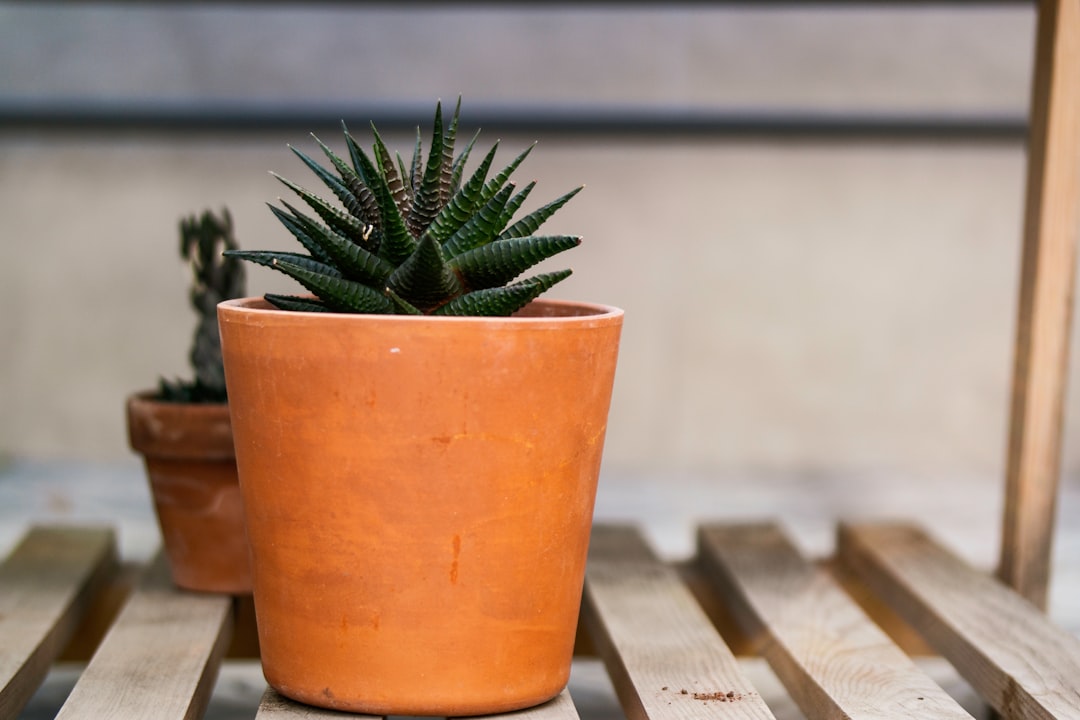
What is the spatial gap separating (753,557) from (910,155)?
218 centimetres

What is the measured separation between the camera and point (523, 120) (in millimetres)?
3416

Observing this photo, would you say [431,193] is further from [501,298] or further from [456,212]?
[501,298]

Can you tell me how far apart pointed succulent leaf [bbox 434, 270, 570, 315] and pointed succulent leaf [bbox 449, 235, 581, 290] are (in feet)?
0.05

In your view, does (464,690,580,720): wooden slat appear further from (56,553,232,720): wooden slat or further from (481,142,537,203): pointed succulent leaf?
(481,142,537,203): pointed succulent leaf

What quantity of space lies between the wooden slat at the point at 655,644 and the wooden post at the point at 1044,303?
1.65 ft

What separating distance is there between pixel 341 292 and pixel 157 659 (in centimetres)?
46

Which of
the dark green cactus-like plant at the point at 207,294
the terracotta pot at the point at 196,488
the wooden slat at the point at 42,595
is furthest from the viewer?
the dark green cactus-like plant at the point at 207,294

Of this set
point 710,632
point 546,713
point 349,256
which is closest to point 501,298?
point 349,256

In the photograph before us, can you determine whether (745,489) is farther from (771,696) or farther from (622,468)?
(771,696)

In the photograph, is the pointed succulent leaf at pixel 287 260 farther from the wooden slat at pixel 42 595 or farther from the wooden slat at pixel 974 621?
the wooden slat at pixel 974 621

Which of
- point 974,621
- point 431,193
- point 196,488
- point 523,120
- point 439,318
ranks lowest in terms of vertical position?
point 974,621

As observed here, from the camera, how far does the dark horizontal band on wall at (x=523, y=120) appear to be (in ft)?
11.1

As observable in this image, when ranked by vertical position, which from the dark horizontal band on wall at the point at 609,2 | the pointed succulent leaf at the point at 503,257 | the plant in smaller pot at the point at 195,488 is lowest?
the plant in smaller pot at the point at 195,488

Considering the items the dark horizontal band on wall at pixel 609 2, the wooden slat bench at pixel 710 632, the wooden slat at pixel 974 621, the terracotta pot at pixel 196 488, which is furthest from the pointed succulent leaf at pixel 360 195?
the dark horizontal band on wall at pixel 609 2
